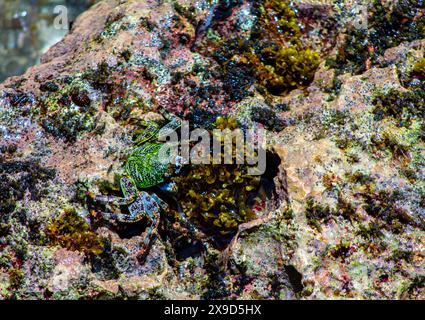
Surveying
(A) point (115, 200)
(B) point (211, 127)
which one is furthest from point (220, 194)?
(A) point (115, 200)

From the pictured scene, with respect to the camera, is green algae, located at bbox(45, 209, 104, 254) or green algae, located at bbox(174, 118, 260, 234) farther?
green algae, located at bbox(174, 118, 260, 234)

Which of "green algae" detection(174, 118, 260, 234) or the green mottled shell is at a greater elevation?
the green mottled shell

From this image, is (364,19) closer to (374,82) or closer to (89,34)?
(374,82)

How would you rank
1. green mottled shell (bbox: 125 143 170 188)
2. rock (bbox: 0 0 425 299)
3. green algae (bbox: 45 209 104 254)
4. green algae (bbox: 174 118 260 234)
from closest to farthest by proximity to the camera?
rock (bbox: 0 0 425 299) → green algae (bbox: 45 209 104 254) → green algae (bbox: 174 118 260 234) → green mottled shell (bbox: 125 143 170 188)

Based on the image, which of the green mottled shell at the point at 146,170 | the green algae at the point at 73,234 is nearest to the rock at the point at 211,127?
the green algae at the point at 73,234

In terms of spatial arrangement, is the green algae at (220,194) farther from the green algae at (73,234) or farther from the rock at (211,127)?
the green algae at (73,234)

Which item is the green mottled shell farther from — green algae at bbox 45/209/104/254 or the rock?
green algae at bbox 45/209/104/254

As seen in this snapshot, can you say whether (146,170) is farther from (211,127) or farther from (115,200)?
(211,127)

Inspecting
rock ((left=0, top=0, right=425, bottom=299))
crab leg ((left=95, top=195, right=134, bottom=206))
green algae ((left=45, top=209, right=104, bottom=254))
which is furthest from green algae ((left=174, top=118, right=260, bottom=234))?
green algae ((left=45, top=209, right=104, bottom=254))

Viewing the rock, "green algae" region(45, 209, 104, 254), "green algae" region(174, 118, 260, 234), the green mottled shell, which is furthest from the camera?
the green mottled shell
